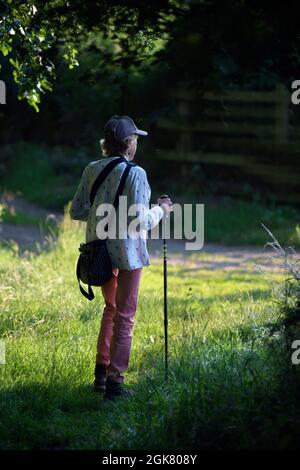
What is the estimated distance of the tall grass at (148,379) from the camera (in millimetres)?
4605

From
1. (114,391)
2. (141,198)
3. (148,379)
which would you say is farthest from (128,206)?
(114,391)

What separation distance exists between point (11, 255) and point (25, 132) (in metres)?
12.4

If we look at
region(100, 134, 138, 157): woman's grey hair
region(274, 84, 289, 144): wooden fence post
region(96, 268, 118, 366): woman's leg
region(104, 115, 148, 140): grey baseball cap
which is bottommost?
region(96, 268, 118, 366): woman's leg

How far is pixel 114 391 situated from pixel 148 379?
284 millimetres

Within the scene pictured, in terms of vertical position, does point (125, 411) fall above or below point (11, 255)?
below

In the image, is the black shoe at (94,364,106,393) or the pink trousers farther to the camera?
the black shoe at (94,364,106,393)

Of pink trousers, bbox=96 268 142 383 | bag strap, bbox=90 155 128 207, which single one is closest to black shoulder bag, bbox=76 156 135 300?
bag strap, bbox=90 155 128 207

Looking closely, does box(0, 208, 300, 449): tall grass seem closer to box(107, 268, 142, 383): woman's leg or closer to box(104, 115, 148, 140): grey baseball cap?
box(107, 268, 142, 383): woman's leg

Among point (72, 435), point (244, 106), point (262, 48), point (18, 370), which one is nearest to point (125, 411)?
point (72, 435)

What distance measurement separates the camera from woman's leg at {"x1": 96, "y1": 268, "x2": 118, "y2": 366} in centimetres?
582

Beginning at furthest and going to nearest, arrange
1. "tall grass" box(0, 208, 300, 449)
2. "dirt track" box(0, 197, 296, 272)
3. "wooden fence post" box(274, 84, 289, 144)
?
"wooden fence post" box(274, 84, 289, 144), "dirt track" box(0, 197, 296, 272), "tall grass" box(0, 208, 300, 449)

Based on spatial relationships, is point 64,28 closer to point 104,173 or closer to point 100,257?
point 104,173
